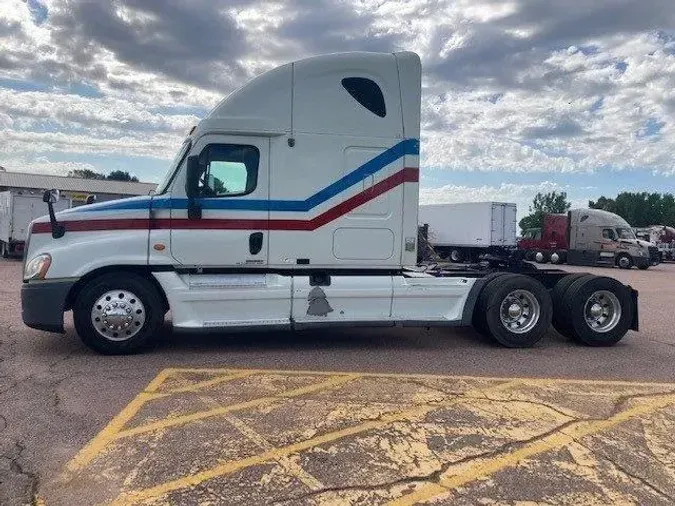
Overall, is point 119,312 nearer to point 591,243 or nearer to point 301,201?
point 301,201

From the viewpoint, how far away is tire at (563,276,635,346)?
8438 mm

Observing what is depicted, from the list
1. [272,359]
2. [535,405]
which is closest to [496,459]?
[535,405]

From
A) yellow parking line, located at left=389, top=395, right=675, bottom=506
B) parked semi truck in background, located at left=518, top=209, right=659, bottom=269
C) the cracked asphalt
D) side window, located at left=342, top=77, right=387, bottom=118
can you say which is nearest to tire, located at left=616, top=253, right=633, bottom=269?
parked semi truck in background, located at left=518, top=209, right=659, bottom=269

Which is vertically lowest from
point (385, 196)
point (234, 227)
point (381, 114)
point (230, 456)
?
point (230, 456)

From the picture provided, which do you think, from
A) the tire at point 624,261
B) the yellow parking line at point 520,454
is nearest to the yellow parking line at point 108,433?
the yellow parking line at point 520,454

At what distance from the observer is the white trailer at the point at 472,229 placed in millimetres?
30125

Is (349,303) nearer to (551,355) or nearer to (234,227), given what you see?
(234,227)

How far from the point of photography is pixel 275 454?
430 centimetres

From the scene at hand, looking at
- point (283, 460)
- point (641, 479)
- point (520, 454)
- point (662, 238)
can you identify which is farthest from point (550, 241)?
point (283, 460)

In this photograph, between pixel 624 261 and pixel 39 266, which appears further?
pixel 624 261

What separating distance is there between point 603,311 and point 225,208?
224 inches

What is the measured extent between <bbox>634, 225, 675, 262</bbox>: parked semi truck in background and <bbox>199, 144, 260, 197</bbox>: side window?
40.0 m

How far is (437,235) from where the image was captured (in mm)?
33594

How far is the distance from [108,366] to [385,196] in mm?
3998
